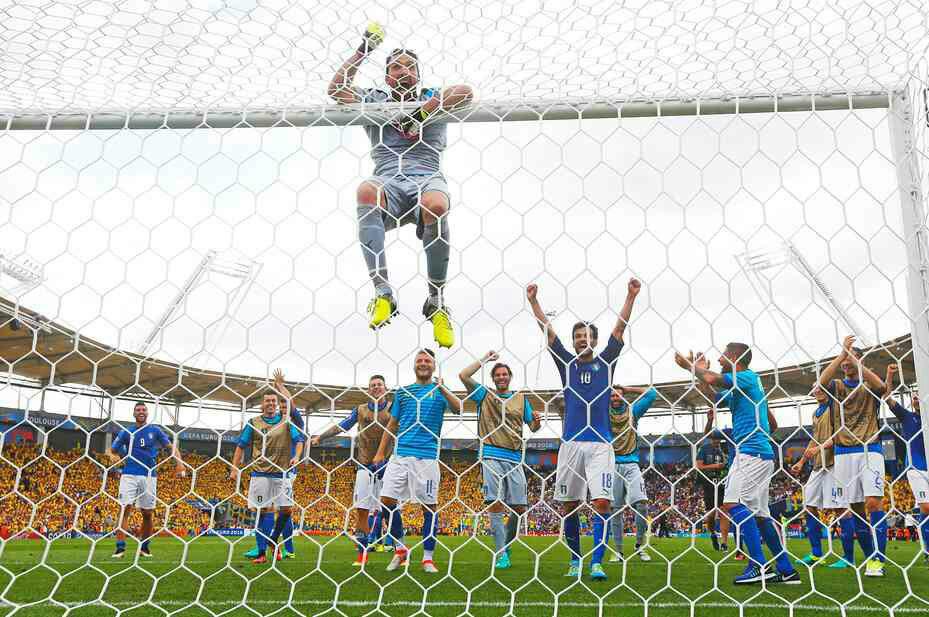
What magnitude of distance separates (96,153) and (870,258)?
11.9ft

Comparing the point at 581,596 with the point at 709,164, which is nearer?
the point at 709,164

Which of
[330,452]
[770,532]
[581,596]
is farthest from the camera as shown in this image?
[330,452]

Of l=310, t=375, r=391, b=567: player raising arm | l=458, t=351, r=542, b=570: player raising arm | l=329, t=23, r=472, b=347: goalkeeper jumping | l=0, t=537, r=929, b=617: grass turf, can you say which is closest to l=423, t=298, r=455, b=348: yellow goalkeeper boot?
l=329, t=23, r=472, b=347: goalkeeper jumping

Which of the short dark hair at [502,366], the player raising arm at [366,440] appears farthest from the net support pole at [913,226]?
the player raising arm at [366,440]

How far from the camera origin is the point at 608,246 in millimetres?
3168

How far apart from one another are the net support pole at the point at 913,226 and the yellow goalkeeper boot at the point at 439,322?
2.03 metres

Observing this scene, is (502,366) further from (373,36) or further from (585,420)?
(373,36)

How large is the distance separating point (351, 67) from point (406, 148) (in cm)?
48

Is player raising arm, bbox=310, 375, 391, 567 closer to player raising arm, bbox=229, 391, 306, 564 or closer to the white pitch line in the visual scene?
player raising arm, bbox=229, 391, 306, 564

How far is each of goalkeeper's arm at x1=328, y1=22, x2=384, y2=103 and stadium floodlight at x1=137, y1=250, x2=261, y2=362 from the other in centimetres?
94

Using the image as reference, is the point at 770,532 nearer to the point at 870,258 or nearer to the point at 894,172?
the point at 870,258

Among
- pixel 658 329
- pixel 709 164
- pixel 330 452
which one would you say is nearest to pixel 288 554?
pixel 658 329

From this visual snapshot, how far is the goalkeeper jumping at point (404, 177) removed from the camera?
325 cm

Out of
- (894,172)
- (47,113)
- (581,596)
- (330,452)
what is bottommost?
(330,452)
